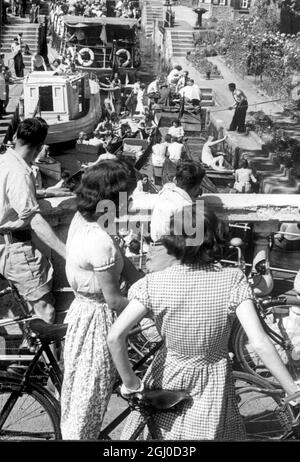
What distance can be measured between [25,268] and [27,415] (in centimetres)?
77

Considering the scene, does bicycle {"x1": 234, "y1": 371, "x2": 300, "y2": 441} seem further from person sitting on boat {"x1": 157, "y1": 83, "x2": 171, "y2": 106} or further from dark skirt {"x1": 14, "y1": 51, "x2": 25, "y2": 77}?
dark skirt {"x1": 14, "y1": 51, "x2": 25, "y2": 77}

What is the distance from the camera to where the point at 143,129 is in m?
18.9

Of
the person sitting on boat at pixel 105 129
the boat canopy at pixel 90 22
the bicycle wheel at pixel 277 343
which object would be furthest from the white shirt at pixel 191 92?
the bicycle wheel at pixel 277 343

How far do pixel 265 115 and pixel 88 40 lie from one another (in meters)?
16.3

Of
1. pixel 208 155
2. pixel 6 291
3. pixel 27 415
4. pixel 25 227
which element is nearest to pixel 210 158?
pixel 208 155

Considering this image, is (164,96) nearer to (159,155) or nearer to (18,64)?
(18,64)

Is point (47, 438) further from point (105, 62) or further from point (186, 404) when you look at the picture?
point (105, 62)

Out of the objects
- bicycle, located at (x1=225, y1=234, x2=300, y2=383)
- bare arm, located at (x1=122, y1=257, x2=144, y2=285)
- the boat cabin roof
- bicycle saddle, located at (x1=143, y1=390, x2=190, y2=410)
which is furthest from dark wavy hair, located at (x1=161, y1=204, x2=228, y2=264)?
the boat cabin roof

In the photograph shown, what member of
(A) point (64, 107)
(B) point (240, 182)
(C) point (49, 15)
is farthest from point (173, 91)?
(C) point (49, 15)

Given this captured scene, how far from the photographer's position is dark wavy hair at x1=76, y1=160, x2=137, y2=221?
314cm

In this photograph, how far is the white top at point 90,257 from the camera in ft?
10.1

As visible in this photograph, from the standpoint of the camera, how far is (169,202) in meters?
4.14

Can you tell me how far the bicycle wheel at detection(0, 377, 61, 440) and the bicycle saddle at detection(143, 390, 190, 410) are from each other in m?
0.65

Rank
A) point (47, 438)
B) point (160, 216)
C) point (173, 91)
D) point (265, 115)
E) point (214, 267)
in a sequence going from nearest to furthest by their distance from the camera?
point (214, 267), point (47, 438), point (160, 216), point (265, 115), point (173, 91)
